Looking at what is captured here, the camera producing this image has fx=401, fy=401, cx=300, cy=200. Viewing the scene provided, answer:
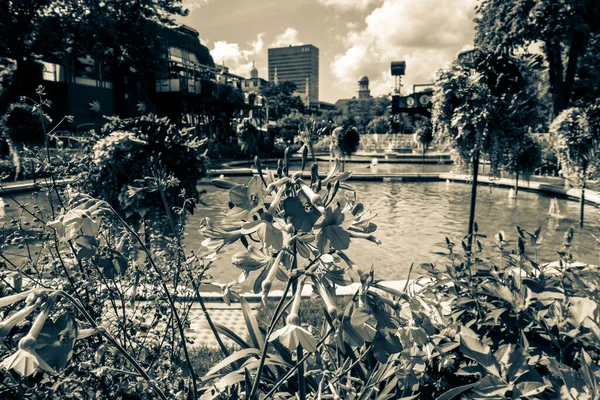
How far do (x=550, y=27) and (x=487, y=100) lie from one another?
15.2 m

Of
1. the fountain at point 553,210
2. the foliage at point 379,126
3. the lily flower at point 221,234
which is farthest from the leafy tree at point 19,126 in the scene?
the foliage at point 379,126

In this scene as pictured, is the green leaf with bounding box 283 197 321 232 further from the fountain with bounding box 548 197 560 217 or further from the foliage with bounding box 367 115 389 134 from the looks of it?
the foliage with bounding box 367 115 389 134

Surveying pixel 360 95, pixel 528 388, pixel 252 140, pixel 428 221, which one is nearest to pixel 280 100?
pixel 252 140

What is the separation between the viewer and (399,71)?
2734 inches

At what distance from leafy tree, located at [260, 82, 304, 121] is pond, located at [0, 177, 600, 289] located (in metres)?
57.2

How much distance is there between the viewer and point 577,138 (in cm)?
1040

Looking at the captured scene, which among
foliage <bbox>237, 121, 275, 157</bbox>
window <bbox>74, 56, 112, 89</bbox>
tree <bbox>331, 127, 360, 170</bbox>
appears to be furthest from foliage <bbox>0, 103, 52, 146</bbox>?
foliage <bbox>237, 121, 275, 157</bbox>

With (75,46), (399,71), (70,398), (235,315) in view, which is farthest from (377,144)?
(70,398)

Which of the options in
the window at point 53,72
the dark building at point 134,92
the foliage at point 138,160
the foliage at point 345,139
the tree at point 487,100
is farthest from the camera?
the dark building at point 134,92

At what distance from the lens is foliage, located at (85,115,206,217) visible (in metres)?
4.55

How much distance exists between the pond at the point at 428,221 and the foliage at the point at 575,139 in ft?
4.14

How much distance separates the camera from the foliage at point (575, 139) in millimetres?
10203

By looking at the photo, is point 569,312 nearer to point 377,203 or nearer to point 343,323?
point 343,323

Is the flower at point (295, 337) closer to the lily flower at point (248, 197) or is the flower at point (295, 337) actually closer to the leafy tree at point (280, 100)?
the lily flower at point (248, 197)
